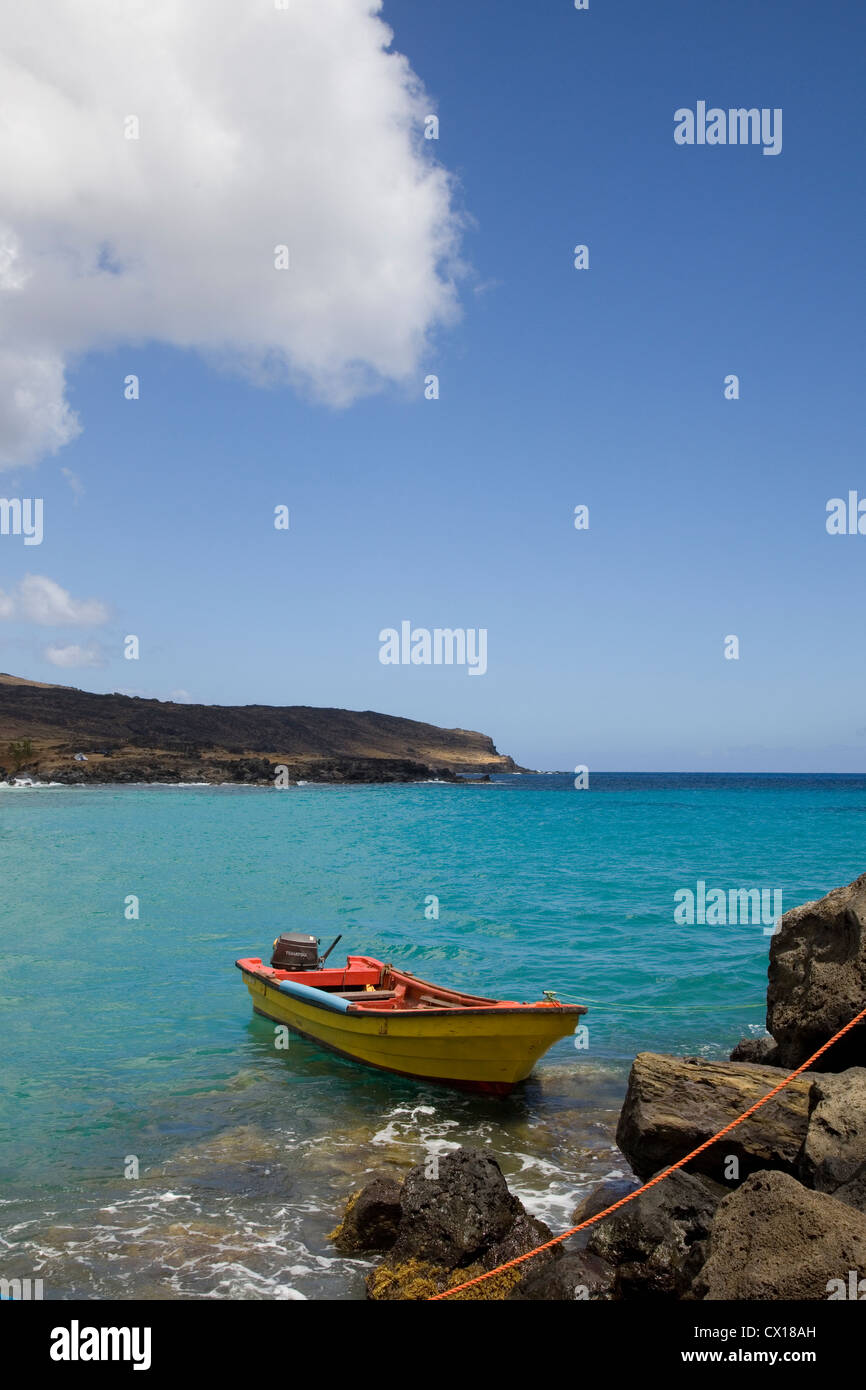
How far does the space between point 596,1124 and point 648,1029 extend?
172 inches

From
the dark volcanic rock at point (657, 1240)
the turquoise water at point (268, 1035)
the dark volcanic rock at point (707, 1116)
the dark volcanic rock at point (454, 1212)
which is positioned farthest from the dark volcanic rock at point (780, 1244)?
the turquoise water at point (268, 1035)

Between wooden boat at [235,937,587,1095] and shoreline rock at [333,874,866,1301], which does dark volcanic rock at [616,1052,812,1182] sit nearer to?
shoreline rock at [333,874,866,1301]

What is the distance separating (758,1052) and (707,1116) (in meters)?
3.15

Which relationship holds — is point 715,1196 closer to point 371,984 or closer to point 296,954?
point 371,984

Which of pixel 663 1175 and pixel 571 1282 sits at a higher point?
pixel 663 1175

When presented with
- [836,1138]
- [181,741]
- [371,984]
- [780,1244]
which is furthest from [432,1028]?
[181,741]

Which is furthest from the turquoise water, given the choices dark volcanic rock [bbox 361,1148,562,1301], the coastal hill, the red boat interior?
the coastal hill

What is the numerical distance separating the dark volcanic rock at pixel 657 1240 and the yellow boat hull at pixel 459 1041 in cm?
383

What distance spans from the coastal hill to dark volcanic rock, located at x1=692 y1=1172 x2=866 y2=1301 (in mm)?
103290

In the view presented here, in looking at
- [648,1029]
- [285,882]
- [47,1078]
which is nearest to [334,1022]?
[47,1078]

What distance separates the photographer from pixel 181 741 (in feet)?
436

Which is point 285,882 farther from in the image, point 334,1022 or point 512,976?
point 334,1022

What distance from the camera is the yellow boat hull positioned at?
10836mm
